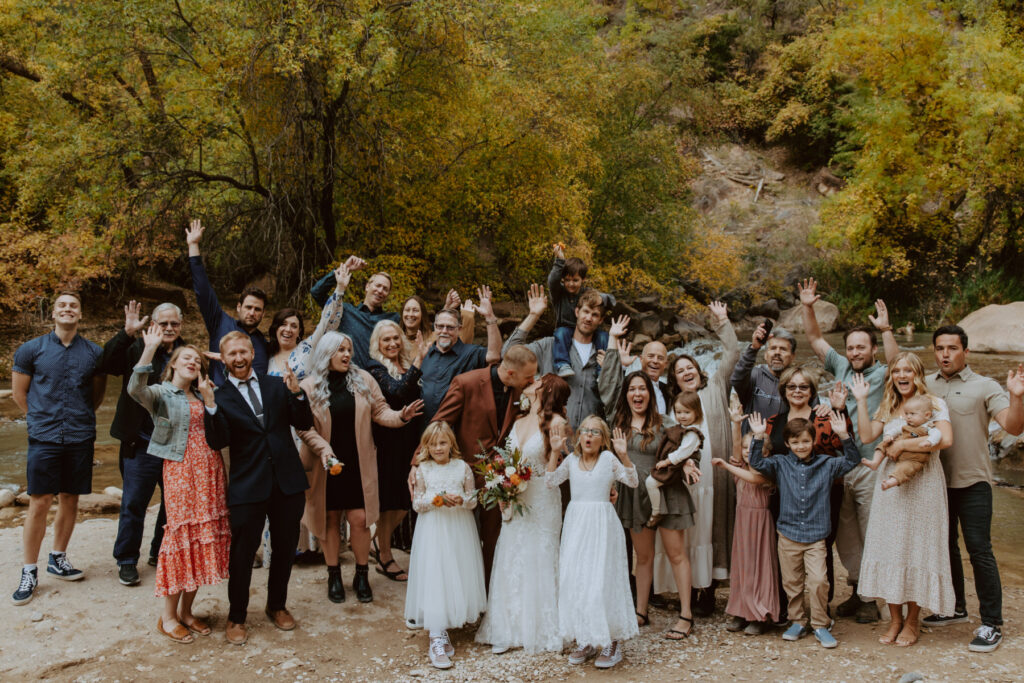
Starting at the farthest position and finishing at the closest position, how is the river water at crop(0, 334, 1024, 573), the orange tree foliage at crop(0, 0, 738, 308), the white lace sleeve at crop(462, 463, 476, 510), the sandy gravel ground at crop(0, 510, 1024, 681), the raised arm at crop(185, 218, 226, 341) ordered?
1. the orange tree foliage at crop(0, 0, 738, 308)
2. the river water at crop(0, 334, 1024, 573)
3. the raised arm at crop(185, 218, 226, 341)
4. the white lace sleeve at crop(462, 463, 476, 510)
5. the sandy gravel ground at crop(0, 510, 1024, 681)

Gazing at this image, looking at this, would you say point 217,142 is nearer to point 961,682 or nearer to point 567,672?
point 567,672

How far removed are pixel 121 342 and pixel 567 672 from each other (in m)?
3.71

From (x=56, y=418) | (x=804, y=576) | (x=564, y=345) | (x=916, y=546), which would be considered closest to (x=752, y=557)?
(x=804, y=576)

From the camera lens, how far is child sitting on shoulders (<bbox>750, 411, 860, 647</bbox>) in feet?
15.3

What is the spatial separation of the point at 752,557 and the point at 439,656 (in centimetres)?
208

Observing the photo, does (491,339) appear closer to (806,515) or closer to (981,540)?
(806,515)

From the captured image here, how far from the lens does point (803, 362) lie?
406 inches

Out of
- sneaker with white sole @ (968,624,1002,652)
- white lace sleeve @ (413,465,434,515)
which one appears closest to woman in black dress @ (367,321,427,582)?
white lace sleeve @ (413,465,434,515)

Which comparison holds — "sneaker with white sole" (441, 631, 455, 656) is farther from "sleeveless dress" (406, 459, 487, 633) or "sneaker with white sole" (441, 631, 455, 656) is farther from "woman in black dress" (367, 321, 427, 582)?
"woman in black dress" (367, 321, 427, 582)

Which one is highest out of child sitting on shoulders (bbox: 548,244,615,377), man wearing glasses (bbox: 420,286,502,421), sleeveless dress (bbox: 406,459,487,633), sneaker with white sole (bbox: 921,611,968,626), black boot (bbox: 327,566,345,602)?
child sitting on shoulders (bbox: 548,244,615,377)

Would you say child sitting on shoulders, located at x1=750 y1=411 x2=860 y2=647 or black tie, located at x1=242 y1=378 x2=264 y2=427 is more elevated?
black tie, located at x1=242 y1=378 x2=264 y2=427

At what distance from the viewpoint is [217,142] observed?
49.8ft

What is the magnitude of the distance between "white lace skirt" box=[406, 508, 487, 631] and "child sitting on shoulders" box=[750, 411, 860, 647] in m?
1.91

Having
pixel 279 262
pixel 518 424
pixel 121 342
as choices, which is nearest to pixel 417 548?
pixel 518 424
